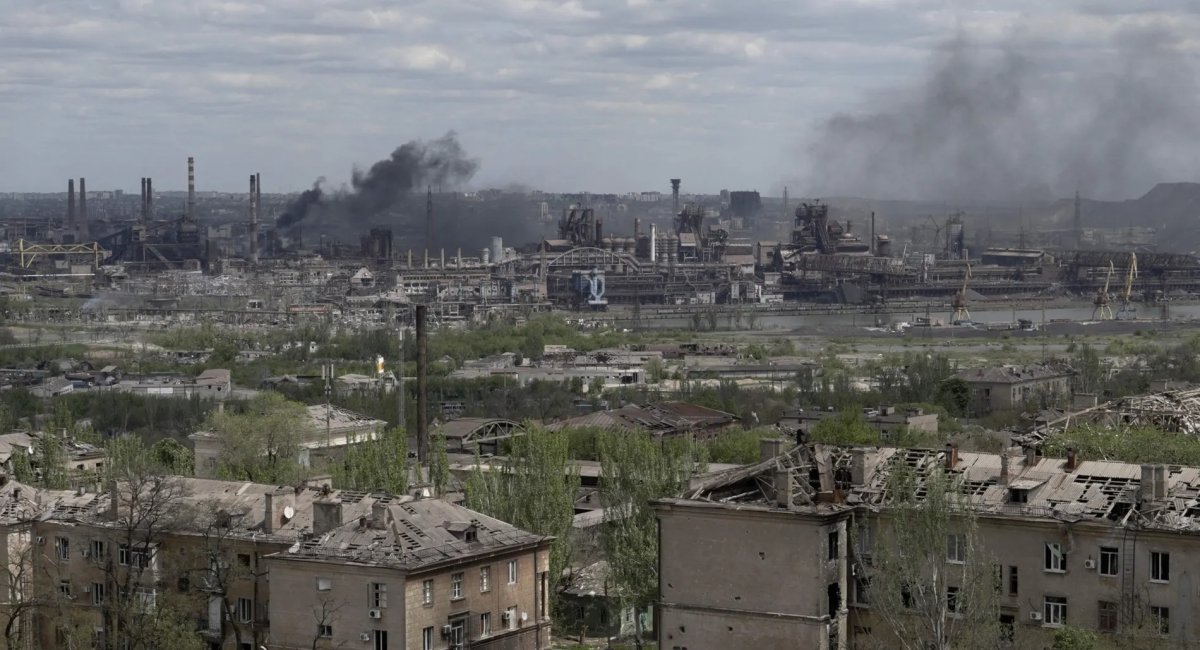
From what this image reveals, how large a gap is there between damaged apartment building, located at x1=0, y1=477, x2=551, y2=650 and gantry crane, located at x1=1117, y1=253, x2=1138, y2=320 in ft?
224

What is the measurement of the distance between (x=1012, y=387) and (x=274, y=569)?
88.0 feet

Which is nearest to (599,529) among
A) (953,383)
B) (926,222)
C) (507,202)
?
(953,383)

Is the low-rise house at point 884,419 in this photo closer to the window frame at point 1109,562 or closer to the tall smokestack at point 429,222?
the window frame at point 1109,562

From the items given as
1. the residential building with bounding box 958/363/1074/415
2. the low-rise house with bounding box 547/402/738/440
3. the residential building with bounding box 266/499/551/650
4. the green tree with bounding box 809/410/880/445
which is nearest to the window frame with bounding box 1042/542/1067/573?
the residential building with bounding box 266/499/551/650

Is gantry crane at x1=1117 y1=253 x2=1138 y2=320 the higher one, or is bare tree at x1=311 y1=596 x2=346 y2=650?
bare tree at x1=311 y1=596 x2=346 y2=650

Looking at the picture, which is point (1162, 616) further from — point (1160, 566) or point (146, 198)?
point (146, 198)

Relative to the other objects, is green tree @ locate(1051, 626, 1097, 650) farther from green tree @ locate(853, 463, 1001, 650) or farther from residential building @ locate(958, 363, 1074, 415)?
residential building @ locate(958, 363, 1074, 415)

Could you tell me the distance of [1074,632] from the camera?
42.3 ft

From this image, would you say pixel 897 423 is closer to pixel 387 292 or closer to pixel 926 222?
pixel 387 292

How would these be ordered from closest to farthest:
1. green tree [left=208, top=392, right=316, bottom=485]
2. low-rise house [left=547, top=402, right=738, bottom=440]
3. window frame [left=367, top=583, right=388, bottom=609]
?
window frame [left=367, top=583, right=388, bottom=609] → green tree [left=208, top=392, right=316, bottom=485] → low-rise house [left=547, top=402, right=738, bottom=440]

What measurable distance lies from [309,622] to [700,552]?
8.62ft

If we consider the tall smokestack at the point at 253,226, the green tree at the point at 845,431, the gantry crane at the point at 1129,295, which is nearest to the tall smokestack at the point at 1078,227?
the gantry crane at the point at 1129,295

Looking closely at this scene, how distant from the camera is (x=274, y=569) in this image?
14.7 m

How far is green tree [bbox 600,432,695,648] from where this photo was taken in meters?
16.8
